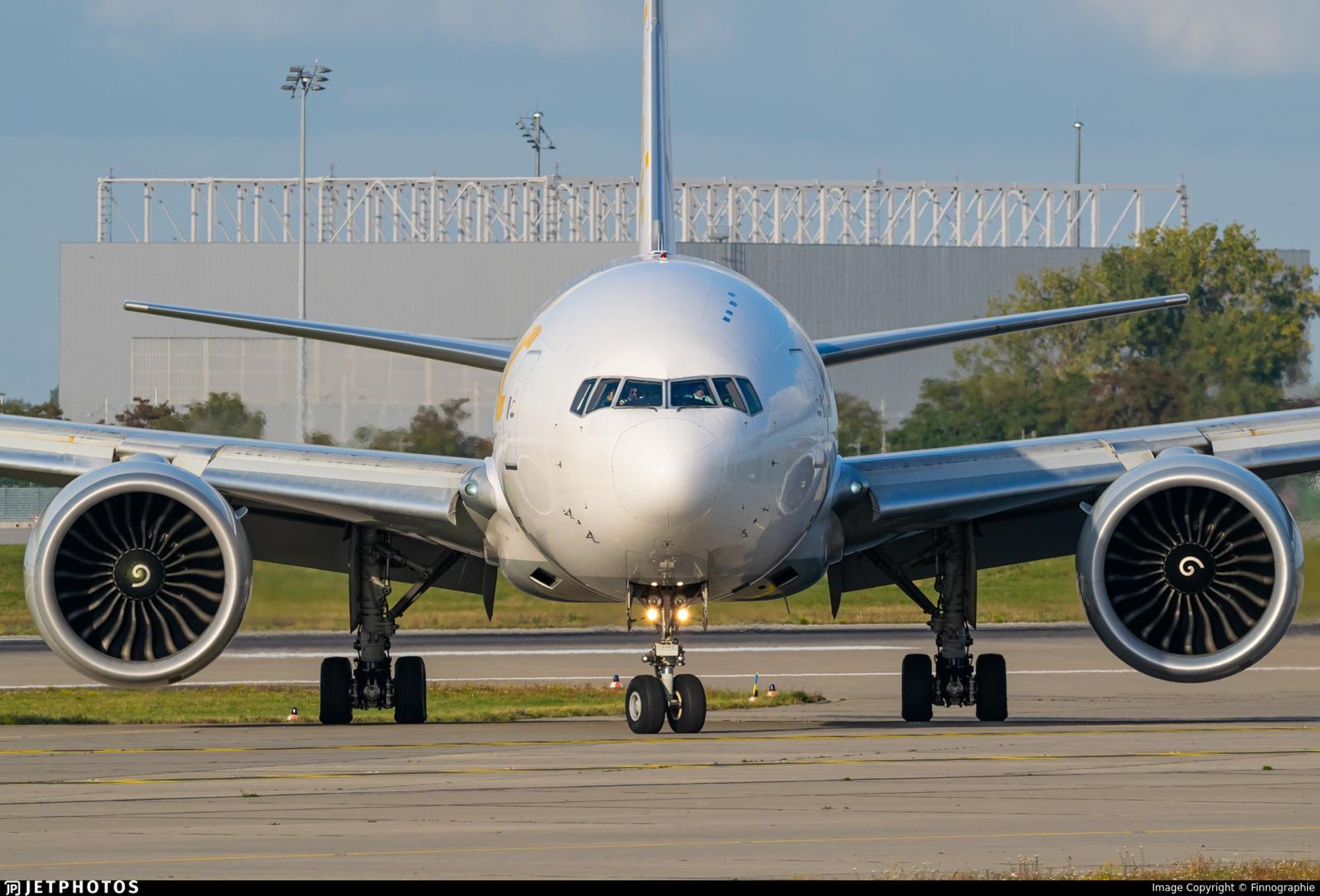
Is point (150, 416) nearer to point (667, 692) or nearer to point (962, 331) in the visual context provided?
point (962, 331)

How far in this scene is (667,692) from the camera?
17781 mm

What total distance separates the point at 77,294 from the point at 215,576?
217 feet

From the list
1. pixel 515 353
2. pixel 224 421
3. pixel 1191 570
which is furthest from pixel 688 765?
pixel 224 421

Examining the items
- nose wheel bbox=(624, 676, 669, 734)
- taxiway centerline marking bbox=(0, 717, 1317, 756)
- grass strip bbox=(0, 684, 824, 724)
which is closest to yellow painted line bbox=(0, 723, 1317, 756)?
taxiway centerline marking bbox=(0, 717, 1317, 756)

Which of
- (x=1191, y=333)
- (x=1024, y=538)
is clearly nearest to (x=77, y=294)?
(x=1191, y=333)

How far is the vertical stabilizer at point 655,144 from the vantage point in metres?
22.5

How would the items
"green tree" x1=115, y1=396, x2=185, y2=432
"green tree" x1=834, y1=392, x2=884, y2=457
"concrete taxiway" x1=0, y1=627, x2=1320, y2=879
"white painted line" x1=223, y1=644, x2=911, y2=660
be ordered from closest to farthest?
1. "concrete taxiway" x1=0, y1=627, x2=1320, y2=879
2. "white painted line" x1=223, y1=644, x2=911, y2=660
3. "green tree" x1=834, y1=392, x2=884, y2=457
4. "green tree" x1=115, y1=396, x2=185, y2=432

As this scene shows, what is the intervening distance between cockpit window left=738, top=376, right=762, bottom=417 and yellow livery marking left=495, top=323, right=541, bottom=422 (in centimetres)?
236

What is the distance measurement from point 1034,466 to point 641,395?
4921 millimetres

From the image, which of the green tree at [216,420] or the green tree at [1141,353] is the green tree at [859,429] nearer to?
the green tree at [1141,353]

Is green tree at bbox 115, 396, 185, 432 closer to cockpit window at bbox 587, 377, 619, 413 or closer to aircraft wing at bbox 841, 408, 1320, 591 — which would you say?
aircraft wing at bbox 841, 408, 1320, 591

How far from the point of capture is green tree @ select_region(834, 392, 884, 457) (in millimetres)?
48312

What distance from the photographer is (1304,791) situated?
1275 cm

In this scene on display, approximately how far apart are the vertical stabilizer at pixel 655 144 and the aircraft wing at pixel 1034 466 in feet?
11.4
